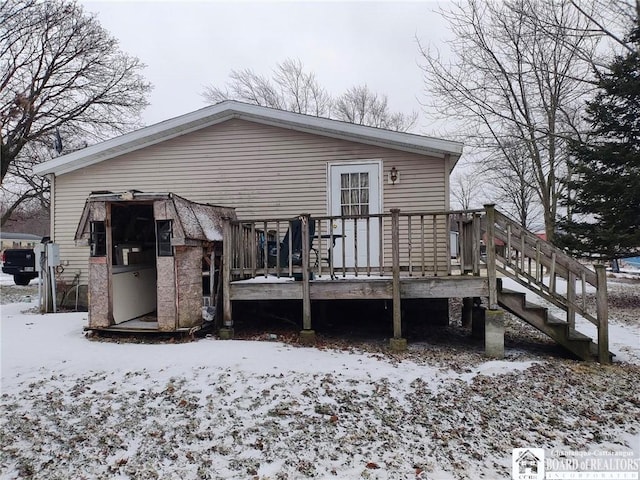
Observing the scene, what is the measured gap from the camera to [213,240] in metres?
5.63

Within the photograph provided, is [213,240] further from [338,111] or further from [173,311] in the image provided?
[338,111]

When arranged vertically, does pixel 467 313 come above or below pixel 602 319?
below

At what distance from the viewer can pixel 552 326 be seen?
4891 millimetres

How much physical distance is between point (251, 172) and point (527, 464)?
6.41 meters

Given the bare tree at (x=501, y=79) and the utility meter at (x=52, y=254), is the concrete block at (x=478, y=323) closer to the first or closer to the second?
the utility meter at (x=52, y=254)

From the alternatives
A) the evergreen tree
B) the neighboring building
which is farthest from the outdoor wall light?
the neighboring building

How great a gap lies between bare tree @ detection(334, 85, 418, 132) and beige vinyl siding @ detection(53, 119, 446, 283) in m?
22.3

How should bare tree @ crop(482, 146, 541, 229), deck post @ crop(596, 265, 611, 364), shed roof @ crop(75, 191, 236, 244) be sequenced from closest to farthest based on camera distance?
deck post @ crop(596, 265, 611, 364) → shed roof @ crop(75, 191, 236, 244) → bare tree @ crop(482, 146, 541, 229)

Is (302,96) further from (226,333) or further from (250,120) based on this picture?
(226,333)

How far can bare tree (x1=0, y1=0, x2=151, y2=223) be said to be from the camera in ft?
54.5

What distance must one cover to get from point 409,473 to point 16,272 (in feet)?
56.8

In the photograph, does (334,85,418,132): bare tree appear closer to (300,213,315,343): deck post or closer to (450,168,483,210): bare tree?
(450,168,483,210): bare tree

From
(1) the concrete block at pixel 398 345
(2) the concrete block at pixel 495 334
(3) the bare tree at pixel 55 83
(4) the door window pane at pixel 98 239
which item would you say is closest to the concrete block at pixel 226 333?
(4) the door window pane at pixel 98 239

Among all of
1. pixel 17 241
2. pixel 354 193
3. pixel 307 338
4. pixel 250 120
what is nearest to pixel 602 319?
pixel 307 338
